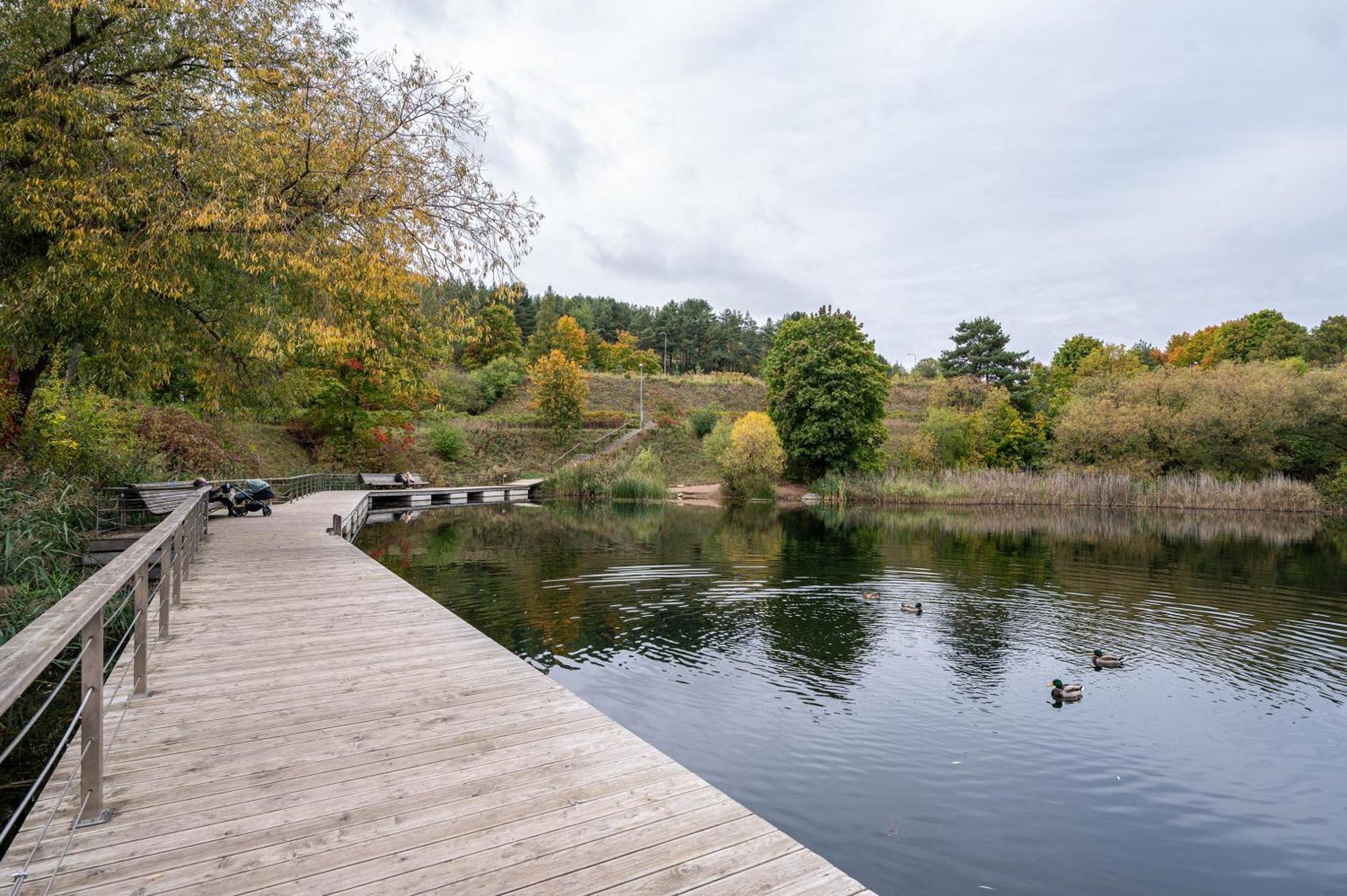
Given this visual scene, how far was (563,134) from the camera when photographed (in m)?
25.0

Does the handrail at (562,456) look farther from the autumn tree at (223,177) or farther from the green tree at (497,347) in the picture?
the autumn tree at (223,177)

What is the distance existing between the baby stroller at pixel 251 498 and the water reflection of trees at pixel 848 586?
2768mm

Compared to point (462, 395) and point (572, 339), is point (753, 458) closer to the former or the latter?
point (462, 395)

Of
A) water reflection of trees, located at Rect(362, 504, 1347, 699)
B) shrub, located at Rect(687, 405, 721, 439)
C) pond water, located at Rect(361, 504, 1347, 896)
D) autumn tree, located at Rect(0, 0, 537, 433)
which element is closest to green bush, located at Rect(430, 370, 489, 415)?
shrub, located at Rect(687, 405, 721, 439)

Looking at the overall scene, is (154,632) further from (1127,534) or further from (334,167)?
(1127,534)

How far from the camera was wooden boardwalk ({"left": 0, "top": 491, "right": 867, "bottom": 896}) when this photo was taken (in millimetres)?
2775

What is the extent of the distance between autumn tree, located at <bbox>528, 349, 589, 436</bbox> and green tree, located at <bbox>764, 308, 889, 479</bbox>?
1148 cm

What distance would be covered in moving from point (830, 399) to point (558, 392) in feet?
50.5

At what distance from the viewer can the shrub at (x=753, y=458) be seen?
3675 cm

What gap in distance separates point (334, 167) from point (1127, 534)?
23.2 m

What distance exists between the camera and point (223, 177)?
28.6 feet

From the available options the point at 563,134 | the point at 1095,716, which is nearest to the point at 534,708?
the point at 1095,716

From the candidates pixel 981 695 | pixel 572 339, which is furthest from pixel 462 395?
pixel 981 695

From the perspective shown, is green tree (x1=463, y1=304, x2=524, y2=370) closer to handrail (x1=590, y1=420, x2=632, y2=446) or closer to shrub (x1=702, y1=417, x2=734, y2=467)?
handrail (x1=590, y1=420, x2=632, y2=446)
